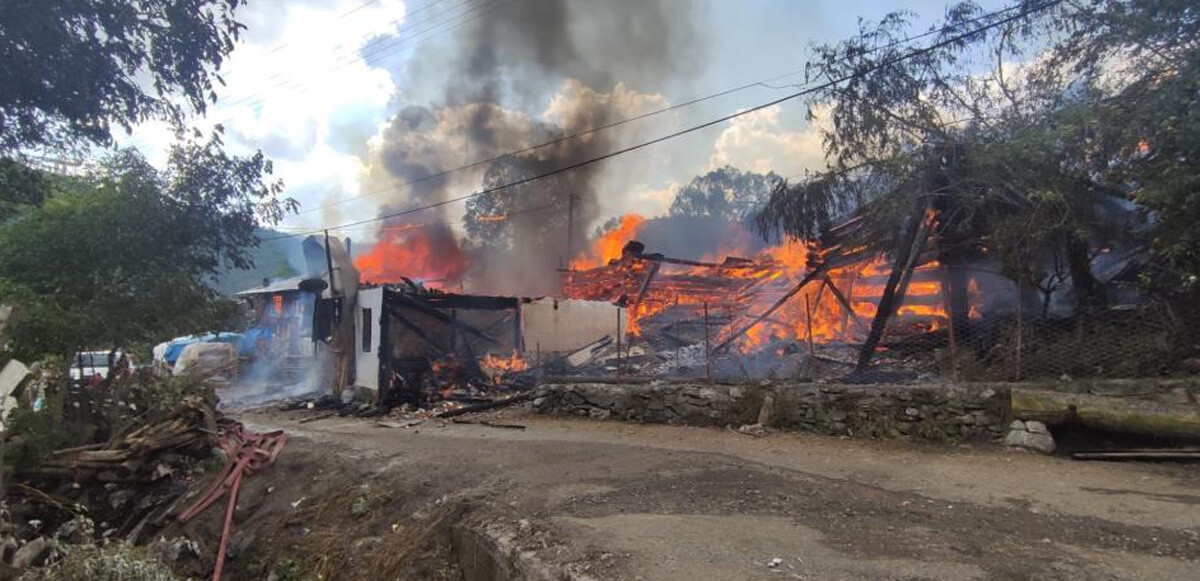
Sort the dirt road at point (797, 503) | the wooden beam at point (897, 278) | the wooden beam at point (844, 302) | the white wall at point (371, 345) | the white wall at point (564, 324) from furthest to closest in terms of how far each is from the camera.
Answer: the white wall at point (564, 324) → the white wall at point (371, 345) → the wooden beam at point (844, 302) → the wooden beam at point (897, 278) → the dirt road at point (797, 503)

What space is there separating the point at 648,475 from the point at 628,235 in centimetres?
2808

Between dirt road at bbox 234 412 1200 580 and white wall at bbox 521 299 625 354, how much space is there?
8.38 m

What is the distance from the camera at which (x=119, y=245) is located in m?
9.09

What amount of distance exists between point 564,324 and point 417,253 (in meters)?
16.5

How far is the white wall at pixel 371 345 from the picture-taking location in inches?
600

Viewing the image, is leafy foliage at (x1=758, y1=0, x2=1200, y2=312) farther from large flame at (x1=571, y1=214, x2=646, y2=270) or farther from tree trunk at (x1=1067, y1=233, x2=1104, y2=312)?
large flame at (x1=571, y1=214, x2=646, y2=270)

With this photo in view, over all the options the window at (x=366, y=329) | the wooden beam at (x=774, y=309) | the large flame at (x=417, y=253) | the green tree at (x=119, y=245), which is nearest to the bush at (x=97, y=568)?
the green tree at (x=119, y=245)

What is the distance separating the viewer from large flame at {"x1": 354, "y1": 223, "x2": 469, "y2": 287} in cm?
3197

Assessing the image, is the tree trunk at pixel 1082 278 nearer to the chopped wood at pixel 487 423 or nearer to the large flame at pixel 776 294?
the large flame at pixel 776 294

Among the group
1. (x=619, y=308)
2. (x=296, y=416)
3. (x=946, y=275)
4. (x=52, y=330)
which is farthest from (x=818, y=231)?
(x=52, y=330)

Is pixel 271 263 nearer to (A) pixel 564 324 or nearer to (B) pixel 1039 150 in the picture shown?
(A) pixel 564 324

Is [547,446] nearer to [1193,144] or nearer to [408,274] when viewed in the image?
[1193,144]

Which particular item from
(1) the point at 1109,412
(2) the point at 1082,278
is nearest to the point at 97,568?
(1) the point at 1109,412

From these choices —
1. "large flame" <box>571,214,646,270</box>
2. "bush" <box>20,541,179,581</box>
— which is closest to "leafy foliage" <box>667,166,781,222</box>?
"large flame" <box>571,214,646,270</box>
